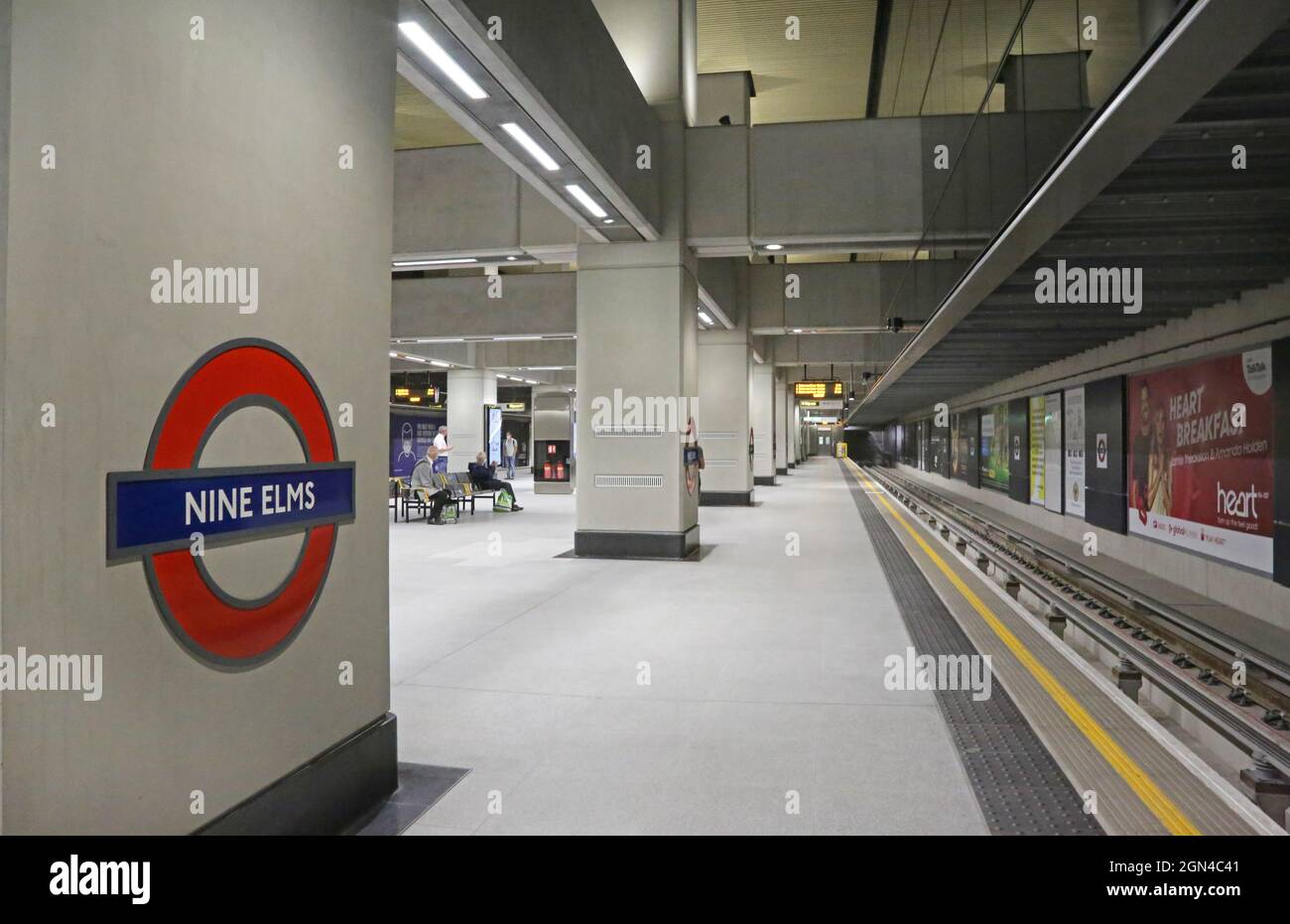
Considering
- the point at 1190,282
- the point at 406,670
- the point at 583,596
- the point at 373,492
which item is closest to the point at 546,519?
the point at 583,596

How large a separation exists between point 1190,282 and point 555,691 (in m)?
6.23

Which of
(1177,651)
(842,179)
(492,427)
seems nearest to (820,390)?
(492,427)

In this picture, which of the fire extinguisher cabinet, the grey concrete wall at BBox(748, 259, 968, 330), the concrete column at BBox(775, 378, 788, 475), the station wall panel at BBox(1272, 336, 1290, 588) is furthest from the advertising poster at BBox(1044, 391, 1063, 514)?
the concrete column at BBox(775, 378, 788, 475)

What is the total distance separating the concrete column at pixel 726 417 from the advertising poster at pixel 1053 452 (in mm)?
7120

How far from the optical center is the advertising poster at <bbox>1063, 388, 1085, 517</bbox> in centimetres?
1229

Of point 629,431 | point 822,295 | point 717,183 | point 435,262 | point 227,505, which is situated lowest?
point 227,505

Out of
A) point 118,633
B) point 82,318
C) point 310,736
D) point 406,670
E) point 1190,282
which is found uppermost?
point 1190,282

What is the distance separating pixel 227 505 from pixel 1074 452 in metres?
13.0

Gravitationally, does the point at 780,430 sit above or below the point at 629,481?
above

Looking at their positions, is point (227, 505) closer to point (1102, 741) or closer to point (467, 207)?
point (1102, 741)

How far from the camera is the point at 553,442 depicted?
23.7 m

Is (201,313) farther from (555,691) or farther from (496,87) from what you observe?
(496,87)
